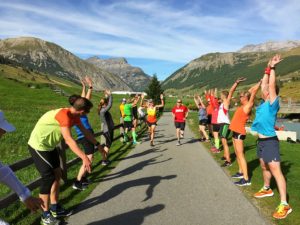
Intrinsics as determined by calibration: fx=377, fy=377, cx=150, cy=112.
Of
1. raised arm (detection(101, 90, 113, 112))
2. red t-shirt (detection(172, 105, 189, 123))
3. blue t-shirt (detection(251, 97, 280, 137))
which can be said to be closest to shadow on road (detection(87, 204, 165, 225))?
blue t-shirt (detection(251, 97, 280, 137))

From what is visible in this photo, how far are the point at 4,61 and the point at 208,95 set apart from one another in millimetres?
134608

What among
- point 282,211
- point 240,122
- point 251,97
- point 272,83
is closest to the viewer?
point 282,211

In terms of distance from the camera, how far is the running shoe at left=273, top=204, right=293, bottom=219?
6206mm

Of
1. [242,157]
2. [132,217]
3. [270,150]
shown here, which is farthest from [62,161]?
[270,150]

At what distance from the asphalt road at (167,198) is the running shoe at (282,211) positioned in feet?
0.91

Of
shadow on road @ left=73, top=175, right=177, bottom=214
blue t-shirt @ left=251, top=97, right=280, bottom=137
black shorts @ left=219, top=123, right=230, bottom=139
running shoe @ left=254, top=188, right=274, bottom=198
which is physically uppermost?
blue t-shirt @ left=251, top=97, right=280, bottom=137

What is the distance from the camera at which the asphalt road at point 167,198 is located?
6234 millimetres

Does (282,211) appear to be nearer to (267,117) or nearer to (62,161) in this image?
(267,117)

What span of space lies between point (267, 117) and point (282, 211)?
1623 mm

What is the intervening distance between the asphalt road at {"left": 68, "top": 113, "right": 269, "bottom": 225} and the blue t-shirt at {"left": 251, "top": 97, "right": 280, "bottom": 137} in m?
1.40

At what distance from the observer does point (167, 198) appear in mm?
7488

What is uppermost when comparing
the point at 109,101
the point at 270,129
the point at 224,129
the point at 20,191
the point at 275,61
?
the point at 275,61

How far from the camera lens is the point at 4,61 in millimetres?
138000

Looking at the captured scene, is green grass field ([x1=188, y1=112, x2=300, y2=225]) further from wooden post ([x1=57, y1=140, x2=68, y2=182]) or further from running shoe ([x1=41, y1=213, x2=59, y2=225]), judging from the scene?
wooden post ([x1=57, y1=140, x2=68, y2=182])
